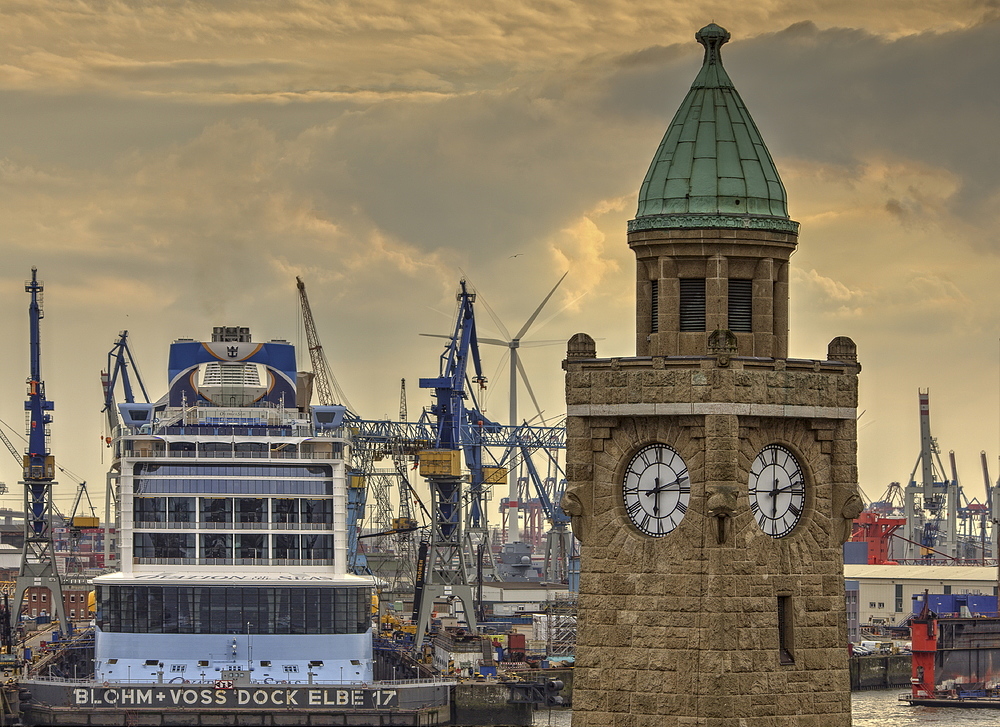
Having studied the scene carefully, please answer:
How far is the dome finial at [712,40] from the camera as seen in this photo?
32350 millimetres

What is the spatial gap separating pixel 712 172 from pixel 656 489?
14.3 feet

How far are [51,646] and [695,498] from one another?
164759mm

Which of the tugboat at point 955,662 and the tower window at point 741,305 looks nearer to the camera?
the tower window at point 741,305

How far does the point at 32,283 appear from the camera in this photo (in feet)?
652

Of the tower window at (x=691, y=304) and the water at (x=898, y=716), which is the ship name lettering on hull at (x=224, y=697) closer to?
the water at (x=898, y=716)

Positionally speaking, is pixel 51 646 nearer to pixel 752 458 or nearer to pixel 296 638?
pixel 296 638

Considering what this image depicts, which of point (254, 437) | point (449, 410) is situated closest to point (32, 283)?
point (449, 410)

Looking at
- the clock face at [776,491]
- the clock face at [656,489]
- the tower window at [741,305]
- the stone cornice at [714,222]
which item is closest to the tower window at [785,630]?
the clock face at [776,491]

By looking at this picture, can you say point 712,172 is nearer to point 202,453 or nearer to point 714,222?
point 714,222

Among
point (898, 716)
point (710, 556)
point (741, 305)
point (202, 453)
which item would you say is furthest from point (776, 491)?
point (898, 716)

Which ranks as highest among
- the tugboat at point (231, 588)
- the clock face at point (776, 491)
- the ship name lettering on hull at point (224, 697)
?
the clock face at point (776, 491)

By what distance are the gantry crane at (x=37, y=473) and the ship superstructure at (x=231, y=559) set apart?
4755 centimetres

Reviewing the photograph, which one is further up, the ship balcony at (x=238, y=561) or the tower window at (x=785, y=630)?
the tower window at (x=785, y=630)

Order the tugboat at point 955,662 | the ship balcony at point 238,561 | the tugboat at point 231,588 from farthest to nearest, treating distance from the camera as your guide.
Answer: the tugboat at point 955,662
the ship balcony at point 238,561
the tugboat at point 231,588
